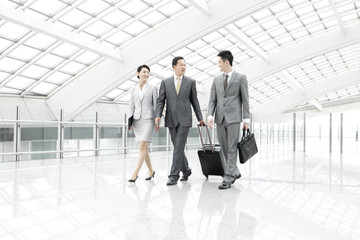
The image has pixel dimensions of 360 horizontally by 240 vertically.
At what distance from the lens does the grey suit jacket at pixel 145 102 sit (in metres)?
5.26

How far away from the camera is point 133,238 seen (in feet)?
7.69

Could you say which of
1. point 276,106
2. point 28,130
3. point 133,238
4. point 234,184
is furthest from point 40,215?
point 276,106

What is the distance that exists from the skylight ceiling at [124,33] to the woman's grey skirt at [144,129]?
40.1ft

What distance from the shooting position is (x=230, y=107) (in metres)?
4.82

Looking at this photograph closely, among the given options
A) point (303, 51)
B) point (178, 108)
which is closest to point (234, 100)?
point (178, 108)

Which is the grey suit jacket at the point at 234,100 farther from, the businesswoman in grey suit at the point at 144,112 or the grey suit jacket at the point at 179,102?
the businesswoman in grey suit at the point at 144,112

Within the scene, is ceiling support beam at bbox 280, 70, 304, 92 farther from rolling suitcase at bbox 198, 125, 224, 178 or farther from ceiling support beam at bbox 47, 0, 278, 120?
rolling suitcase at bbox 198, 125, 224, 178

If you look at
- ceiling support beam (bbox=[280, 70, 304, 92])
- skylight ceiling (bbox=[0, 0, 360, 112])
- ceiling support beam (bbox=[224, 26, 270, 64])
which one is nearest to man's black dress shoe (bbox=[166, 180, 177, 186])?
skylight ceiling (bbox=[0, 0, 360, 112])

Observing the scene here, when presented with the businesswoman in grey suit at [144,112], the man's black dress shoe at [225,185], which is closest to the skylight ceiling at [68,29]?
the businesswoman in grey suit at [144,112]

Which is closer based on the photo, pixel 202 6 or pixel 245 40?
pixel 202 6

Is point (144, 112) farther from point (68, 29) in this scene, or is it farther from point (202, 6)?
point (68, 29)

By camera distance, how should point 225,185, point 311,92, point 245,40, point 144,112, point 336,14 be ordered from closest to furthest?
point 225,185
point 144,112
point 336,14
point 245,40
point 311,92

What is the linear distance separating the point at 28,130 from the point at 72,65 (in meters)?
5.06

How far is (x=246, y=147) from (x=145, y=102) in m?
1.69
